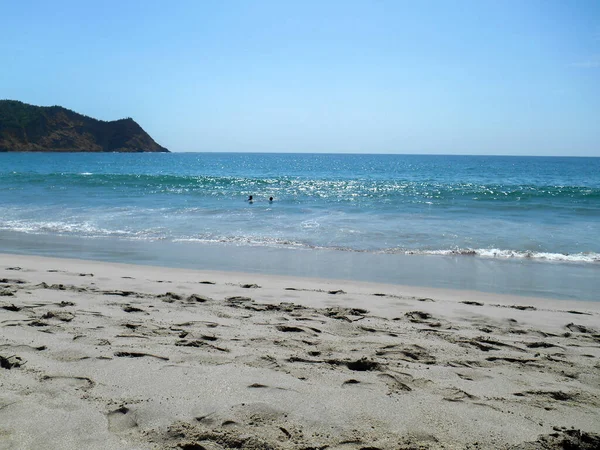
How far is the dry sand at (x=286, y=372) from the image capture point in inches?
99.0

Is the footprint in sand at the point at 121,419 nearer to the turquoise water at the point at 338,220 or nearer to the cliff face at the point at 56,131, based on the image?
the turquoise water at the point at 338,220

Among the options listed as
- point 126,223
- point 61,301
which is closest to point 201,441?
point 61,301

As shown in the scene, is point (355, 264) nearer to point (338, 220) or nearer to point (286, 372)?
point (286, 372)

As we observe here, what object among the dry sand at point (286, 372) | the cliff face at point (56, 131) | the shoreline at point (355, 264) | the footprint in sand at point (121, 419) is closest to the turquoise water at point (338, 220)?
the shoreline at point (355, 264)

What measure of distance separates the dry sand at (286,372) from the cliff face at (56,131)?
10484 centimetres

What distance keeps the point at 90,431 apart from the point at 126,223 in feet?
38.0

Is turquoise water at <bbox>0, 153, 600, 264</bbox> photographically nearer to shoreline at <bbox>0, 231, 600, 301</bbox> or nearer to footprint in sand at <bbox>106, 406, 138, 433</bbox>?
shoreline at <bbox>0, 231, 600, 301</bbox>

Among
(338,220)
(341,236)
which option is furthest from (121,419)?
(338,220)

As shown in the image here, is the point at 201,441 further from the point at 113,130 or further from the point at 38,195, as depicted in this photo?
the point at 113,130

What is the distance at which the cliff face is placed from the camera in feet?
313

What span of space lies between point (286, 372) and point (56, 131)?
11359 cm

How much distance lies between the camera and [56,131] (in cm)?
10231

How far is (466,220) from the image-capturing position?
1509 cm

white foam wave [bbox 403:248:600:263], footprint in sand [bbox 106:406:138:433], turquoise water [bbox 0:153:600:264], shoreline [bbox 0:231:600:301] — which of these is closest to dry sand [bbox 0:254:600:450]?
footprint in sand [bbox 106:406:138:433]
